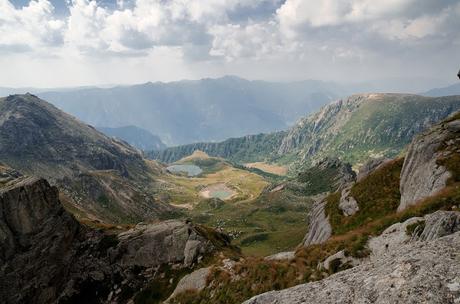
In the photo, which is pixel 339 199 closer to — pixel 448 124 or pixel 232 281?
pixel 448 124

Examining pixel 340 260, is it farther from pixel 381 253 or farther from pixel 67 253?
pixel 67 253

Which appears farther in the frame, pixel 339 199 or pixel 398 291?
pixel 339 199

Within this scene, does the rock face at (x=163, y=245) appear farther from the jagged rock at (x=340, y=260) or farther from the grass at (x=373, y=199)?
the grass at (x=373, y=199)

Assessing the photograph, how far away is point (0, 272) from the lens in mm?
52406

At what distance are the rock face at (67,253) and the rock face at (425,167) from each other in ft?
100

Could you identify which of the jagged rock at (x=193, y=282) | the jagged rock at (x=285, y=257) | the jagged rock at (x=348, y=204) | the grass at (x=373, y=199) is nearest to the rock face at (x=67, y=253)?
the jagged rock at (x=193, y=282)

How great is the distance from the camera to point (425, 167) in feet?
189

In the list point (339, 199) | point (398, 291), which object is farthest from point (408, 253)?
point (339, 199)

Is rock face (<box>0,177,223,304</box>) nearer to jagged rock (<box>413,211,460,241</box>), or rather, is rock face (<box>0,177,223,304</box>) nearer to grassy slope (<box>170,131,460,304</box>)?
grassy slope (<box>170,131,460,304</box>)

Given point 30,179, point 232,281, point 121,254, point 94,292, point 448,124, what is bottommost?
point 94,292

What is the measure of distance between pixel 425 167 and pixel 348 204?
18.8 meters

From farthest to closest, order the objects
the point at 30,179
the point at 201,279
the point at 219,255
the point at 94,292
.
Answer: the point at 30,179, the point at 94,292, the point at 219,255, the point at 201,279

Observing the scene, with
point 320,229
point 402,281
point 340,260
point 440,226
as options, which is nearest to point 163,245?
point 340,260

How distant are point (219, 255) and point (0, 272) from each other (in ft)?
99.9
